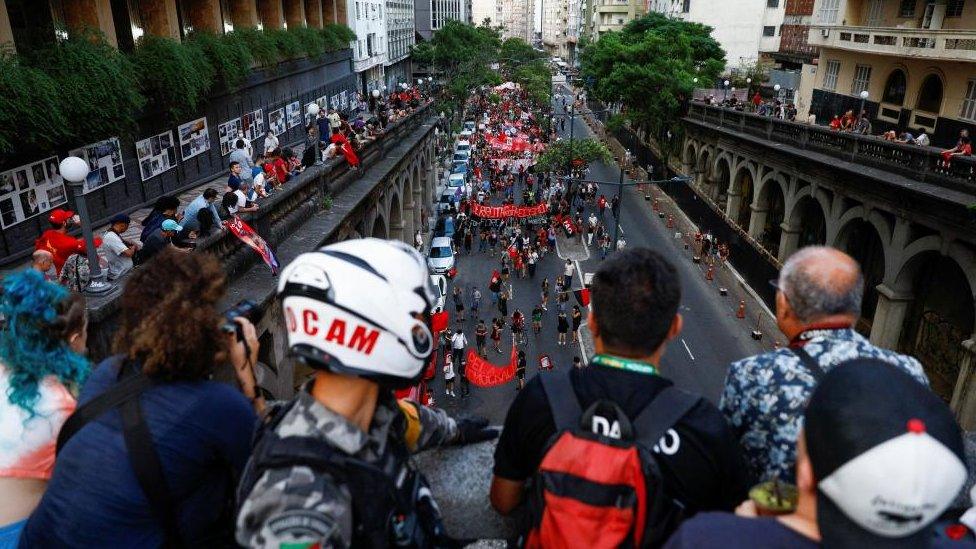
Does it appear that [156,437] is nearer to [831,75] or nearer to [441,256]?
[441,256]

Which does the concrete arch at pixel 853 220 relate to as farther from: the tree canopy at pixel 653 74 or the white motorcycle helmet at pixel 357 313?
the white motorcycle helmet at pixel 357 313

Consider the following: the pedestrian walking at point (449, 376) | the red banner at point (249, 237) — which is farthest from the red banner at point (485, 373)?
the red banner at point (249, 237)

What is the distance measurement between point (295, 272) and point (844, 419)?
6.38 ft

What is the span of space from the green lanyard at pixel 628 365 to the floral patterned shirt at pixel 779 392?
781 millimetres

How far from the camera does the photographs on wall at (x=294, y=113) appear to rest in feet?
98.0

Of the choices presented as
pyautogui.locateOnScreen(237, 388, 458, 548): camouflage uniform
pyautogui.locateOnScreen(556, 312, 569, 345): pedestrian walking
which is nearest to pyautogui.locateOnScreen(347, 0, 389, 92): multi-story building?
pyautogui.locateOnScreen(556, 312, 569, 345): pedestrian walking

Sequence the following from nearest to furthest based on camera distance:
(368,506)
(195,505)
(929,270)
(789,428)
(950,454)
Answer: (950,454), (368,506), (195,505), (789,428), (929,270)

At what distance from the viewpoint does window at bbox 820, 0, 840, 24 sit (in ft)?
111

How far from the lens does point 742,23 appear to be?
63375 mm

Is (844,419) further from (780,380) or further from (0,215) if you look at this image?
(0,215)

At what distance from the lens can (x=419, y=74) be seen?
8669 centimetres

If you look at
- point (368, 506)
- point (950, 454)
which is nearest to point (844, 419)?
point (950, 454)

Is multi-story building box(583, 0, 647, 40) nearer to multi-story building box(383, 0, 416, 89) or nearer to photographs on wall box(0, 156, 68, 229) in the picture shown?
multi-story building box(383, 0, 416, 89)

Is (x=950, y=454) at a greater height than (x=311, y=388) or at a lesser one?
greater
